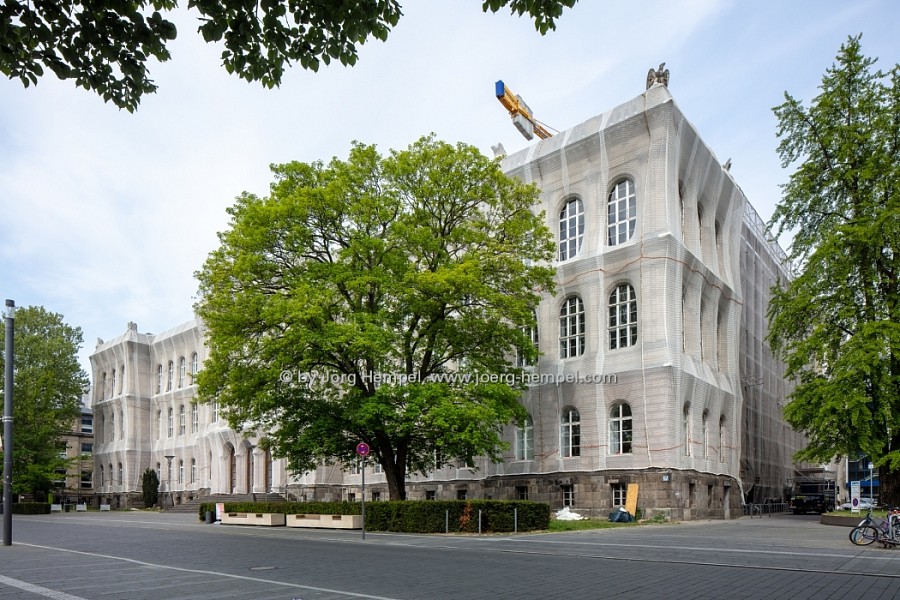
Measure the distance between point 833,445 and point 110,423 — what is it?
231ft

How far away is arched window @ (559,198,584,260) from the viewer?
41219 millimetres

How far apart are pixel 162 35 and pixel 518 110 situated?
5550 cm

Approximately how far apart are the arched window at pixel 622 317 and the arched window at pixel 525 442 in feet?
20.4

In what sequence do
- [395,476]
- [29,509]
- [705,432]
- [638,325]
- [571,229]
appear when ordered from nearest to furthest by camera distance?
[395,476], [638,325], [705,432], [571,229], [29,509]

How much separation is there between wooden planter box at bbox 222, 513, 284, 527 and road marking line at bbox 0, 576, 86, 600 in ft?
63.8

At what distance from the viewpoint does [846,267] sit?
108ft

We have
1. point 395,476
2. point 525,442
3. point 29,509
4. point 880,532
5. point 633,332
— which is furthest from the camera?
point 29,509

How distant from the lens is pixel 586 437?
38344 millimetres

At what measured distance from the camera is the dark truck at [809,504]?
48656 mm

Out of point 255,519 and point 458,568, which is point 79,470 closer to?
point 255,519

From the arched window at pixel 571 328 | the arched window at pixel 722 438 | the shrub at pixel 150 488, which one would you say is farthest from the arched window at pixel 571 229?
the shrub at pixel 150 488

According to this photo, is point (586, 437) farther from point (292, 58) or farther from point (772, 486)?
point (292, 58)

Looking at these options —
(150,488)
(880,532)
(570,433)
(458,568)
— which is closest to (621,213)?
(570,433)

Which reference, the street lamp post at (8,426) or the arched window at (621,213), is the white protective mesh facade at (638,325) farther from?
the street lamp post at (8,426)
